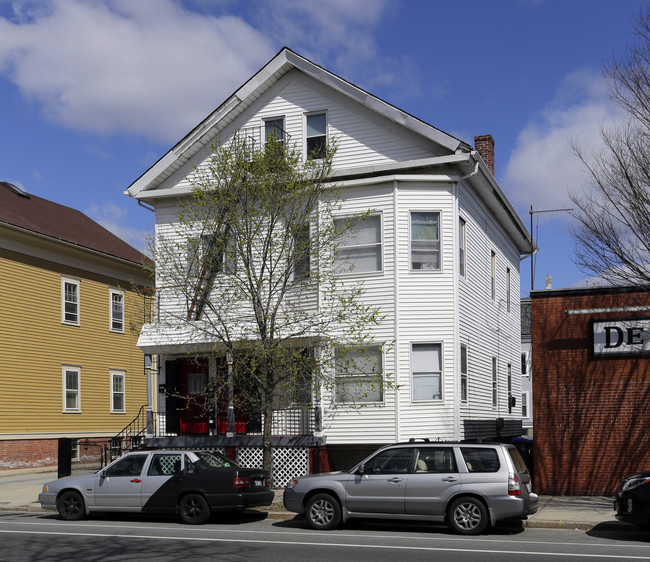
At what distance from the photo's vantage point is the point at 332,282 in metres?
20.3

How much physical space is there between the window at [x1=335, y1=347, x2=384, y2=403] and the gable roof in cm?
567

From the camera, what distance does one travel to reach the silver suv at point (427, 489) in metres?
13.3

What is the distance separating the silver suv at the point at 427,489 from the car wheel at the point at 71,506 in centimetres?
443

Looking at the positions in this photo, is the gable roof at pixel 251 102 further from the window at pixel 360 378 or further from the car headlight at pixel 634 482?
the car headlight at pixel 634 482

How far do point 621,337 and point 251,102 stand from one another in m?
11.8

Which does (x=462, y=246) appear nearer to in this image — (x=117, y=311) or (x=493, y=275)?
(x=493, y=275)

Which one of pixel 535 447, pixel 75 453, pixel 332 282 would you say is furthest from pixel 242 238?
pixel 75 453

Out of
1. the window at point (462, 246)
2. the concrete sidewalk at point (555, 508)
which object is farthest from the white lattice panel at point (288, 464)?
the window at point (462, 246)

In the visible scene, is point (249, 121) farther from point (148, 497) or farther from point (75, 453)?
point (75, 453)

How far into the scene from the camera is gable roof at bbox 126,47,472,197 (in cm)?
2066

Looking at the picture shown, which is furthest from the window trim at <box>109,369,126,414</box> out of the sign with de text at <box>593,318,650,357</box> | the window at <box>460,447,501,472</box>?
the window at <box>460,447,501,472</box>

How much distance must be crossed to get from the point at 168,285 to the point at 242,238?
12.7 ft

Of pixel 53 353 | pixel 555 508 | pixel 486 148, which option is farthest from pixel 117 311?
pixel 555 508

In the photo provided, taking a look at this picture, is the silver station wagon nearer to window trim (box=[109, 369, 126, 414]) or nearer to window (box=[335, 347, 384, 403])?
window (box=[335, 347, 384, 403])
